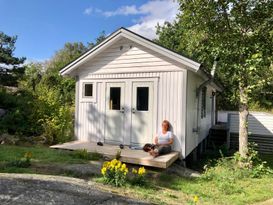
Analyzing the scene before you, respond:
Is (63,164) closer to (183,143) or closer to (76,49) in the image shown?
(183,143)

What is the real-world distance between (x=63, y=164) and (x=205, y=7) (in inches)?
237

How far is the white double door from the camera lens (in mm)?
9008

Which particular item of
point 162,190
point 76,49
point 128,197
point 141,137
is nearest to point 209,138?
point 141,137

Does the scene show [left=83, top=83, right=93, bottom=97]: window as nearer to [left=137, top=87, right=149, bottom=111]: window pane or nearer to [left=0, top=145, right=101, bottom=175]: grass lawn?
[left=137, top=87, right=149, bottom=111]: window pane

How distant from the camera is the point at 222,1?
846cm

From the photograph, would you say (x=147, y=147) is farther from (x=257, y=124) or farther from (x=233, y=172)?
(x=257, y=124)

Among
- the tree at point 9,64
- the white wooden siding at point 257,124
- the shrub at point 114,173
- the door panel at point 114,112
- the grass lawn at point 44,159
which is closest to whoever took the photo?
the shrub at point 114,173

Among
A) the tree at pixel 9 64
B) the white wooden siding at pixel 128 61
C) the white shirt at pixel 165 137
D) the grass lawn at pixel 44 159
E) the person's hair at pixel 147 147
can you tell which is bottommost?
the grass lawn at pixel 44 159

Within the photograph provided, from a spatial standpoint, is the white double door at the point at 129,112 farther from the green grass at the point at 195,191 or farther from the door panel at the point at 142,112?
the green grass at the point at 195,191

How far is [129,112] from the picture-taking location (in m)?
9.31

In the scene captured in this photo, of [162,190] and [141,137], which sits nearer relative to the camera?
[162,190]

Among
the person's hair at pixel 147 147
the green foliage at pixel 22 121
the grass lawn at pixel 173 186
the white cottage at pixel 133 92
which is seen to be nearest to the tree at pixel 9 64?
the green foliage at pixel 22 121

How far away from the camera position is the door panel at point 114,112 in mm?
9469

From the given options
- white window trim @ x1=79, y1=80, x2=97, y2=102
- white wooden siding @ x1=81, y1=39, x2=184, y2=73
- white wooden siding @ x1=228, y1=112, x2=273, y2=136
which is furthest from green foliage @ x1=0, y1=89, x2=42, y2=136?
white wooden siding @ x1=228, y1=112, x2=273, y2=136
